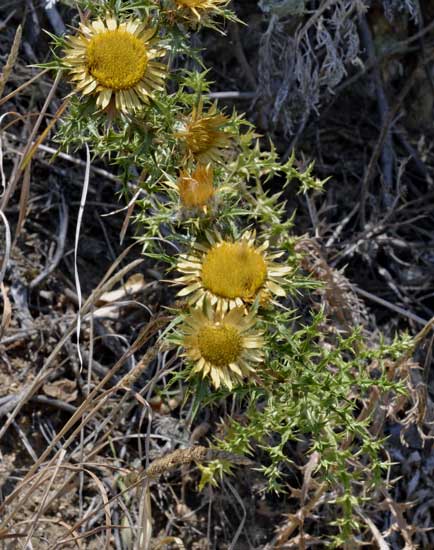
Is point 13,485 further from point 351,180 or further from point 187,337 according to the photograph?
point 351,180

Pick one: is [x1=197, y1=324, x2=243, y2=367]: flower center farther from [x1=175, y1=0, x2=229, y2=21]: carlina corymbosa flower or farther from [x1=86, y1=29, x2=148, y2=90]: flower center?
[x1=175, y1=0, x2=229, y2=21]: carlina corymbosa flower

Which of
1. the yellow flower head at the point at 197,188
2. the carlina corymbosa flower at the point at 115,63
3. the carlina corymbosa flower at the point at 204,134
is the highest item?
the carlina corymbosa flower at the point at 115,63

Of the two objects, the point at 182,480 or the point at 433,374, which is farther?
the point at 433,374

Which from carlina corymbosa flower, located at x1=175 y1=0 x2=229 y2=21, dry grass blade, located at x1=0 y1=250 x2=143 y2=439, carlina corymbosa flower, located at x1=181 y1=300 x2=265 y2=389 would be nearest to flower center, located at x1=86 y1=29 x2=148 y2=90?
carlina corymbosa flower, located at x1=175 y1=0 x2=229 y2=21

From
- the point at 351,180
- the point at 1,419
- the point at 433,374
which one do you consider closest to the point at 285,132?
the point at 351,180

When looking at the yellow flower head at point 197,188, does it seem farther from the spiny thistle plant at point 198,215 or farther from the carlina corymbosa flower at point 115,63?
the carlina corymbosa flower at point 115,63

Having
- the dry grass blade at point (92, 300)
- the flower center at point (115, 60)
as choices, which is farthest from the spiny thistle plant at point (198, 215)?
the dry grass blade at point (92, 300)
